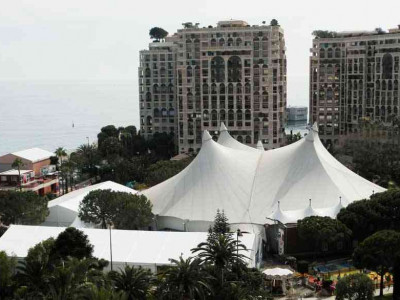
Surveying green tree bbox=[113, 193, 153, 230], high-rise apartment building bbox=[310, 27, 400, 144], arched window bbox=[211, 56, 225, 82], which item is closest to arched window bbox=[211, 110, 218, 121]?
arched window bbox=[211, 56, 225, 82]

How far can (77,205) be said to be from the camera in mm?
49438

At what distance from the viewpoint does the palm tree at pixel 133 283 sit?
28.9 m

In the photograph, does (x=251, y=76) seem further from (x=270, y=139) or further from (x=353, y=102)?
(x=353, y=102)

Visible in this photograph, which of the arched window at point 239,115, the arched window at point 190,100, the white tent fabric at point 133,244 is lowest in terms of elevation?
the white tent fabric at point 133,244

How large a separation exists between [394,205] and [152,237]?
15123mm

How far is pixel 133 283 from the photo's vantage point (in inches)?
1145

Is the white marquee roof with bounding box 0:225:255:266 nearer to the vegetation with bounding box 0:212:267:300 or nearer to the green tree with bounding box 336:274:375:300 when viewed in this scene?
the vegetation with bounding box 0:212:267:300

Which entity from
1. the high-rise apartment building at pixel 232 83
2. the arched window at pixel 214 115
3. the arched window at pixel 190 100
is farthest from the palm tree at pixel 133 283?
the arched window at pixel 190 100

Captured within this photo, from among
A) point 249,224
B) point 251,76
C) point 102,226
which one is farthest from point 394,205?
point 251,76

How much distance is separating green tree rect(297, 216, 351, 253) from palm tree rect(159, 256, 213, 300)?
13421 millimetres

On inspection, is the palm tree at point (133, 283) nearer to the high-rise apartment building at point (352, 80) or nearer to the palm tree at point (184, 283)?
the palm tree at point (184, 283)

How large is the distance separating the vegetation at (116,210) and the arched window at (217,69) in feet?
128

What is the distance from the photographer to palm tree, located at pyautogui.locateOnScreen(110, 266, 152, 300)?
28.9 m

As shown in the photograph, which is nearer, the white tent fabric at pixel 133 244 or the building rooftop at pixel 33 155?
the white tent fabric at pixel 133 244
